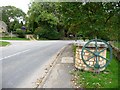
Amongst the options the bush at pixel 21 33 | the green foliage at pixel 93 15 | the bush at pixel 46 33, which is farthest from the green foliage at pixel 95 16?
the bush at pixel 21 33

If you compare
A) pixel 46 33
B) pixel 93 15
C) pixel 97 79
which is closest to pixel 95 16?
pixel 93 15

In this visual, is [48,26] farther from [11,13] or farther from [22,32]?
[11,13]

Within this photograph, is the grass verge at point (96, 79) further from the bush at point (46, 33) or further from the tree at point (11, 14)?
the tree at point (11, 14)

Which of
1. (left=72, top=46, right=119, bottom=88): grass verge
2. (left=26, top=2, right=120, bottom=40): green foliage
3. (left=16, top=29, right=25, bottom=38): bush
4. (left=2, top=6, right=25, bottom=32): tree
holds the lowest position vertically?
(left=72, top=46, right=119, bottom=88): grass verge

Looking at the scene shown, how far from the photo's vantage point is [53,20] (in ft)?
191

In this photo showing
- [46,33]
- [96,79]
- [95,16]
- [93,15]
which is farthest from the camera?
[46,33]

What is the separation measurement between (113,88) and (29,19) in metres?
55.4

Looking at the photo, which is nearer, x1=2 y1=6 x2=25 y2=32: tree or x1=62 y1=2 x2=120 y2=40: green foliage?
x1=62 y1=2 x2=120 y2=40: green foliage

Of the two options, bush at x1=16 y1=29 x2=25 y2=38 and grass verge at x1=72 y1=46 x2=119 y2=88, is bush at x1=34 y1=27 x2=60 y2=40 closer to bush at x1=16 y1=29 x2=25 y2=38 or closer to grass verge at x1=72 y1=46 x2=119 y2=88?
bush at x1=16 y1=29 x2=25 y2=38

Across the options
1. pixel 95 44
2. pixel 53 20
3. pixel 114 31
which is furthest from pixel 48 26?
pixel 95 44

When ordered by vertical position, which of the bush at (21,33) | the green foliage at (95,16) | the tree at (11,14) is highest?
the tree at (11,14)

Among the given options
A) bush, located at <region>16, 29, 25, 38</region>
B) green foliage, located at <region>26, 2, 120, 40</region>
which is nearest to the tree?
bush, located at <region>16, 29, 25, 38</region>

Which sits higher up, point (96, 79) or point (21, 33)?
point (21, 33)

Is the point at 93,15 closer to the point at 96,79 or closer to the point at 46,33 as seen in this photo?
the point at 96,79
